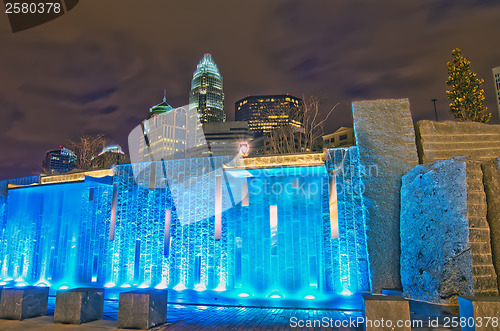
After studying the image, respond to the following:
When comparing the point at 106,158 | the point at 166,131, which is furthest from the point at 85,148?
the point at 166,131

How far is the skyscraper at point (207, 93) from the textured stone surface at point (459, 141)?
380ft

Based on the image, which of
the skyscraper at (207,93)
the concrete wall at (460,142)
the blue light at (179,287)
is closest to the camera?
the concrete wall at (460,142)

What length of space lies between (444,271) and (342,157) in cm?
415

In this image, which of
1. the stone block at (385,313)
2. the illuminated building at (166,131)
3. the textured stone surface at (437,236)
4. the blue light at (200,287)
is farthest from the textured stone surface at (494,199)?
the illuminated building at (166,131)

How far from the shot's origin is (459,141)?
8750mm

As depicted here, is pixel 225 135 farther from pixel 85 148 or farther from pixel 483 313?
pixel 483 313

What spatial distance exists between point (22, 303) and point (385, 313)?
22.5ft

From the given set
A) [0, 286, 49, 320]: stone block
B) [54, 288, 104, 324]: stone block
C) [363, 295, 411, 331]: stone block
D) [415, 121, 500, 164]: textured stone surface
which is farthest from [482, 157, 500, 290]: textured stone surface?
[0, 286, 49, 320]: stone block

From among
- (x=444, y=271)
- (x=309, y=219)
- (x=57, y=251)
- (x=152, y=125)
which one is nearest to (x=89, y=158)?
(x=57, y=251)

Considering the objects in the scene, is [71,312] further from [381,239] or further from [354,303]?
[381,239]

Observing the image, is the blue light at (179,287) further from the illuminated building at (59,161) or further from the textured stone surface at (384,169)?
the illuminated building at (59,161)

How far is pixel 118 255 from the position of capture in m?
11.1

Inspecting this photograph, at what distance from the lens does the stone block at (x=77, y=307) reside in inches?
238

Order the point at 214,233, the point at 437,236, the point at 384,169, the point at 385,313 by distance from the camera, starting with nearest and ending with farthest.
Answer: the point at 385,313
the point at 437,236
the point at 384,169
the point at 214,233
